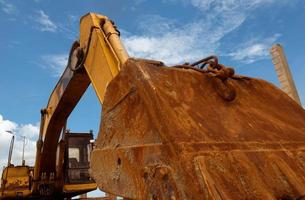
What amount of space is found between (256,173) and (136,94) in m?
0.76

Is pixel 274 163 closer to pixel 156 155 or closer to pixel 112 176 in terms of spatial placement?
pixel 156 155

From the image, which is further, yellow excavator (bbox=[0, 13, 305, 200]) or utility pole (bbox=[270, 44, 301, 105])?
utility pole (bbox=[270, 44, 301, 105])

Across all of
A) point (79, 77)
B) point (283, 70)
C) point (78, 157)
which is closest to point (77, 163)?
point (78, 157)

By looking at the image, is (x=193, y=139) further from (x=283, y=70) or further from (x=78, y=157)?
(x=78, y=157)

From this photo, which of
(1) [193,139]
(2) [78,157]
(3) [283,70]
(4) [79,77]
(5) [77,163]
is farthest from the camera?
(2) [78,157]

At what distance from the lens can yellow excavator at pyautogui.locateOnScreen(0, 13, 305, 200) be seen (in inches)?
52.4

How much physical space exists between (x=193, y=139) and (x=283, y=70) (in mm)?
5328

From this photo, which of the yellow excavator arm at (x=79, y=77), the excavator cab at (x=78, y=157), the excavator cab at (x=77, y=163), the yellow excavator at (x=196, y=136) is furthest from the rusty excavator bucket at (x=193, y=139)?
the excavator cab at (x=78, y=157)

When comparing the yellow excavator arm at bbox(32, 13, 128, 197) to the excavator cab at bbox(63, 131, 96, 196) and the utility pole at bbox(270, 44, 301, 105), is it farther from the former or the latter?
the utility pole at bbox(270, 44, 301, 105)

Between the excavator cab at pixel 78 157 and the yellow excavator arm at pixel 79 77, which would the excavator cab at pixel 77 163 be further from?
the yellow excavator arm at pixel 79 77

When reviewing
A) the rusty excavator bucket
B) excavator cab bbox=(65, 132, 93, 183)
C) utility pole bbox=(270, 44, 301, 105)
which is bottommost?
the rusty excavator bucket

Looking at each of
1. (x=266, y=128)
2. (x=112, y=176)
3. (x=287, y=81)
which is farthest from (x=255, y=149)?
(x=287, y=81)

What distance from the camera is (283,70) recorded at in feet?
20.0

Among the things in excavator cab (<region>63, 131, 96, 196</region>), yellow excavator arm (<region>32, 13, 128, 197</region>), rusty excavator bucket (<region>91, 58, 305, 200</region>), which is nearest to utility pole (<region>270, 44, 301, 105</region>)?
yellow excavator arm (<region>32, 13, 128, 197</region>)
